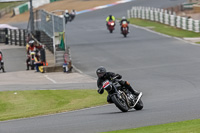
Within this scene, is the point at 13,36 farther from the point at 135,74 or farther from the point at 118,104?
the point at 118,104

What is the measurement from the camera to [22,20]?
2763 inches

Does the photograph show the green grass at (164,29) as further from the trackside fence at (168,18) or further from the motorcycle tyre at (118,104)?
the motorcycle tyre at (118,104)

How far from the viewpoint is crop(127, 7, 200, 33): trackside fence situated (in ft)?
142

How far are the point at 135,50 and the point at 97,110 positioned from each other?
772 inches

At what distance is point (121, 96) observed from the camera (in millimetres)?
14180

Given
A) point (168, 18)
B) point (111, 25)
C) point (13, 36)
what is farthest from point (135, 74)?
point (13, 36)

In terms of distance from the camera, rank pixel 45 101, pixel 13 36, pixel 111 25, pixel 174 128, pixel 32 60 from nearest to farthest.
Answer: pixel 174 128
pixel 45 101
pixel 32 60
pixel 111 25
pixel 13 36

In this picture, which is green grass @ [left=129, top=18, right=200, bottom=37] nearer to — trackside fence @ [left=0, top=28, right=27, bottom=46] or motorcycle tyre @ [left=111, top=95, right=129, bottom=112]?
trackside fence @ [left=0, top=28, right=27, bottom=46]

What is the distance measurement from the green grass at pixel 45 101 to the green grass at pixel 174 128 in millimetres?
5232

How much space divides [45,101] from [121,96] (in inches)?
241

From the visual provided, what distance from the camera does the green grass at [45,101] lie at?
17.7 meters

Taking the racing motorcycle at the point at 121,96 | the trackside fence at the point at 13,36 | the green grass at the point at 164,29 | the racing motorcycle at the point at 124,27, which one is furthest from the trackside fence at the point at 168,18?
the racing motorcycle at the point at 121,96

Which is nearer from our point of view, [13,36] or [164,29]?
[164,29]

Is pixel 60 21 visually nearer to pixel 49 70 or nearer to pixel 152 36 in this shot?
pixel 49 70
